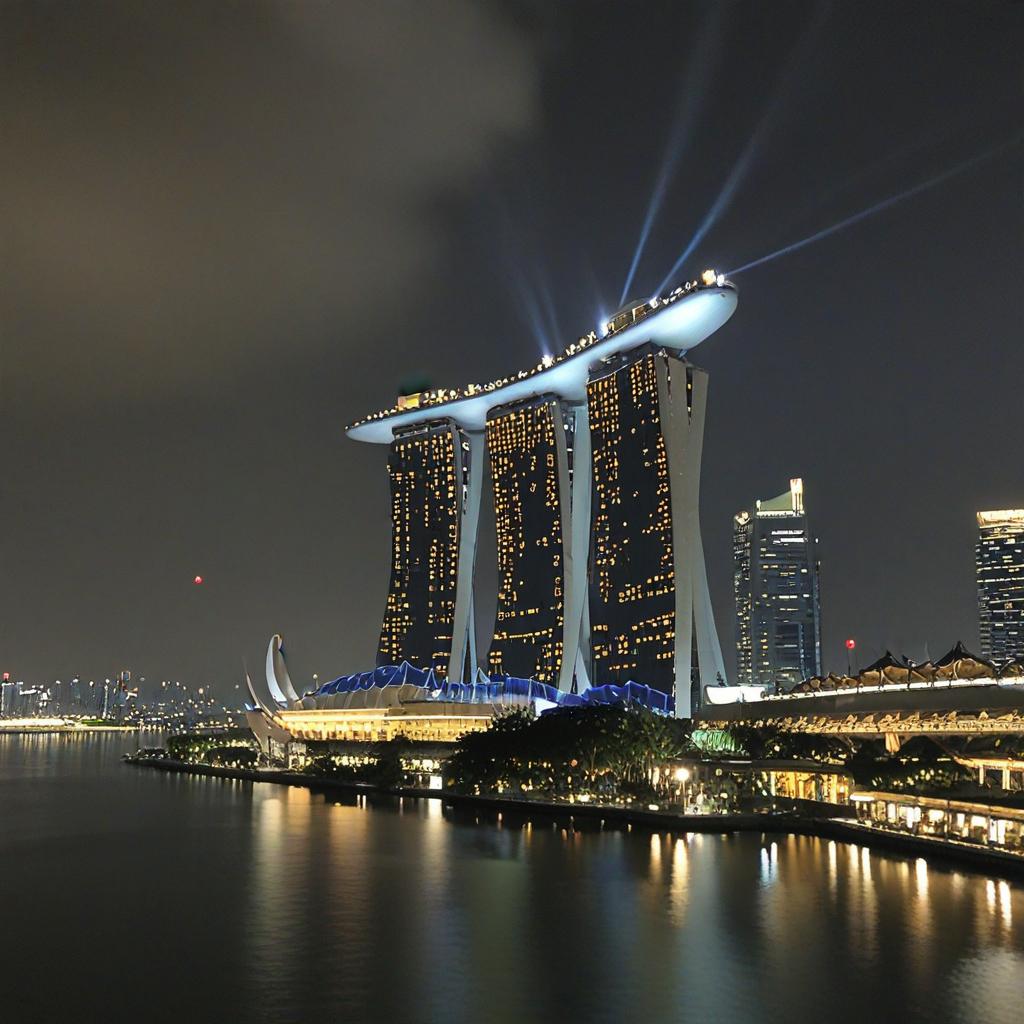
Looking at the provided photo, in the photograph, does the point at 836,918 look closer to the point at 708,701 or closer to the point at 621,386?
the point at 708,701

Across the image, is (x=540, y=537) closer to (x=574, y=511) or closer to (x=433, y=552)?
(x=574, y=511)

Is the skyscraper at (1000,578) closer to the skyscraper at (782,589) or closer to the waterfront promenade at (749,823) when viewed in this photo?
the skyscraper at (782,589)

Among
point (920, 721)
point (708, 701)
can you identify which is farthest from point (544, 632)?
point (920, 721)

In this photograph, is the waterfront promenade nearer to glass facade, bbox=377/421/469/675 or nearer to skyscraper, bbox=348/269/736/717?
skyscraper, bbox=348/269/736/717

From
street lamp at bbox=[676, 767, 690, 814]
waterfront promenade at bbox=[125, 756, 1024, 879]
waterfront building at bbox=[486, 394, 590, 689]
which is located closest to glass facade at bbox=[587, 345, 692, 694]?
waterfront building at bbox=[486, 394, 590, 689]

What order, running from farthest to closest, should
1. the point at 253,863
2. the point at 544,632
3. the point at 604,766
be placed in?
1. the point at 544,632
2. the point at 604,766
3. the point at 253,863

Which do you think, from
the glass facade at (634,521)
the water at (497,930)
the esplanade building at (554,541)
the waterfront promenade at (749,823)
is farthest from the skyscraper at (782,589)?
the water at (497,930)
